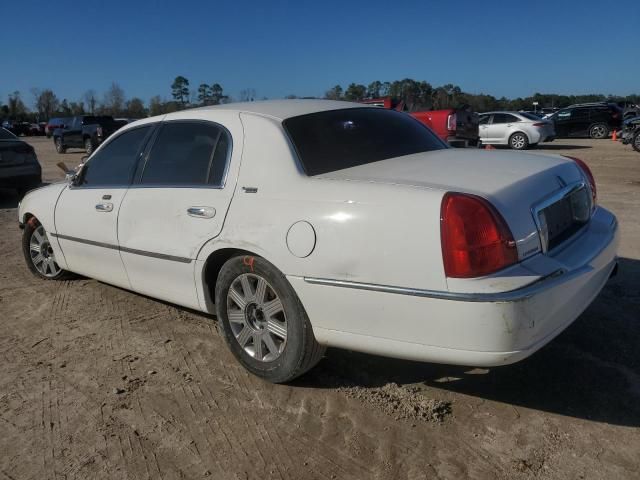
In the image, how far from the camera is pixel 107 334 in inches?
158

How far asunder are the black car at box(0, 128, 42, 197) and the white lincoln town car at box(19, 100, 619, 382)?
23.4ft

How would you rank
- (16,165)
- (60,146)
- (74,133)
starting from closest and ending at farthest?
(16,165) → (74,133) → (60,146)

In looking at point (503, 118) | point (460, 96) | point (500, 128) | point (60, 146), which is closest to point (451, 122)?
point (500, 128)

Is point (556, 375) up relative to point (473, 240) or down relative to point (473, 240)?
down

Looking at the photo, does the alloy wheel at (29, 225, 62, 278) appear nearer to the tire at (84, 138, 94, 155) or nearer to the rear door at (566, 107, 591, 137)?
the tire at (84, 138, 94, 155)

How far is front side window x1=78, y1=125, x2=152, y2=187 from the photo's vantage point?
4.11 m

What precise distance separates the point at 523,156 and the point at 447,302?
1.37 metres

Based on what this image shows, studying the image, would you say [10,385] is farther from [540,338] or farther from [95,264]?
[540,338]

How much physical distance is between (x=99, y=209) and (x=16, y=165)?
7.38 metres

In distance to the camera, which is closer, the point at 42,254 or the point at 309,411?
the point at 309,411

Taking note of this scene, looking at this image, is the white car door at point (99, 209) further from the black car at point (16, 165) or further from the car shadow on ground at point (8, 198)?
the car shadow on ground at point (8, 198)

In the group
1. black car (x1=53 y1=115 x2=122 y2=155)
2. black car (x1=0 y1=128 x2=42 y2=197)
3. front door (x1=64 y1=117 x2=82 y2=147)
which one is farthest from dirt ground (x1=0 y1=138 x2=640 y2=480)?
front door (x1=64 y1=117 x2=82 y2=147)

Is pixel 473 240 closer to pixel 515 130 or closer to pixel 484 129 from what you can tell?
pixel 515 130

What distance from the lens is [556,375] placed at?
3.16 metres
